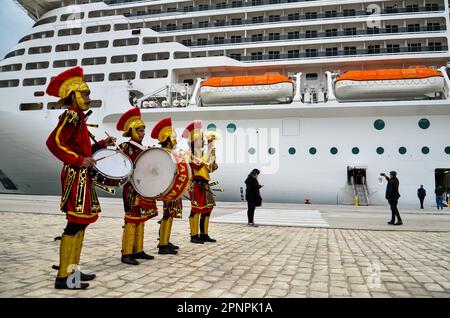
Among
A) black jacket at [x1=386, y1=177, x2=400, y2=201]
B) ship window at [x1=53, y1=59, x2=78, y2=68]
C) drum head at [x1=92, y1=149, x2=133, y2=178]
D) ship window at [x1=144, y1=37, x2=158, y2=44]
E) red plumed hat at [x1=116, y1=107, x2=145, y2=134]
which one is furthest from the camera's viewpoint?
ship window at [x1=53, y1=59, x2=78, y2=68]

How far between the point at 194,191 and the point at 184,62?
595 inches

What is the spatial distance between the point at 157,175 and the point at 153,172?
0.21ft

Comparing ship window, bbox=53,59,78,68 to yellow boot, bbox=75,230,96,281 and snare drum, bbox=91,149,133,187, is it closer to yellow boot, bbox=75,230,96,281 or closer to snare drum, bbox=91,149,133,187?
snare drum, bbox=91,149,133,187

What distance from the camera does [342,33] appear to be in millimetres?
18922

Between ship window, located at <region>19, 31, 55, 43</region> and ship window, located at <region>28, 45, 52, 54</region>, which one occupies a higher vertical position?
ship window, located at <region>19, 31, 55, 43</region>

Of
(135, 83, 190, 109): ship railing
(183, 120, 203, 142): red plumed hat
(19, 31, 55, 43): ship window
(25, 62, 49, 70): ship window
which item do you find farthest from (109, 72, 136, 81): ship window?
(183, 120, 203, 142): red plumed hat

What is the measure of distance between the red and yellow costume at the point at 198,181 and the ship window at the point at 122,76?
51.8 feet

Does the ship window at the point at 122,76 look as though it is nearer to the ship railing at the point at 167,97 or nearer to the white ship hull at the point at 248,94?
the ship railing at the point at 167,97

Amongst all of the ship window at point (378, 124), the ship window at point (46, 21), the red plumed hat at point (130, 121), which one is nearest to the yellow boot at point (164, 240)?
the red plumed hat at point (130, 121)

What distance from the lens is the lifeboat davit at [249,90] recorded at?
1579 cm

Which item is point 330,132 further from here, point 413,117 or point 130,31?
point 130,31

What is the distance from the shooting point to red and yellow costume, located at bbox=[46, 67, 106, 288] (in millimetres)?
2742

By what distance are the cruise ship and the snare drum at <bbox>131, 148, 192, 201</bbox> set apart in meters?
12.8

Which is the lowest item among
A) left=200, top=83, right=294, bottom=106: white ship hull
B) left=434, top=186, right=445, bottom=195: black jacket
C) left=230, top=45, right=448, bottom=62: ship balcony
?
left=434, top=186, right=445, bottom=195: black jacket
